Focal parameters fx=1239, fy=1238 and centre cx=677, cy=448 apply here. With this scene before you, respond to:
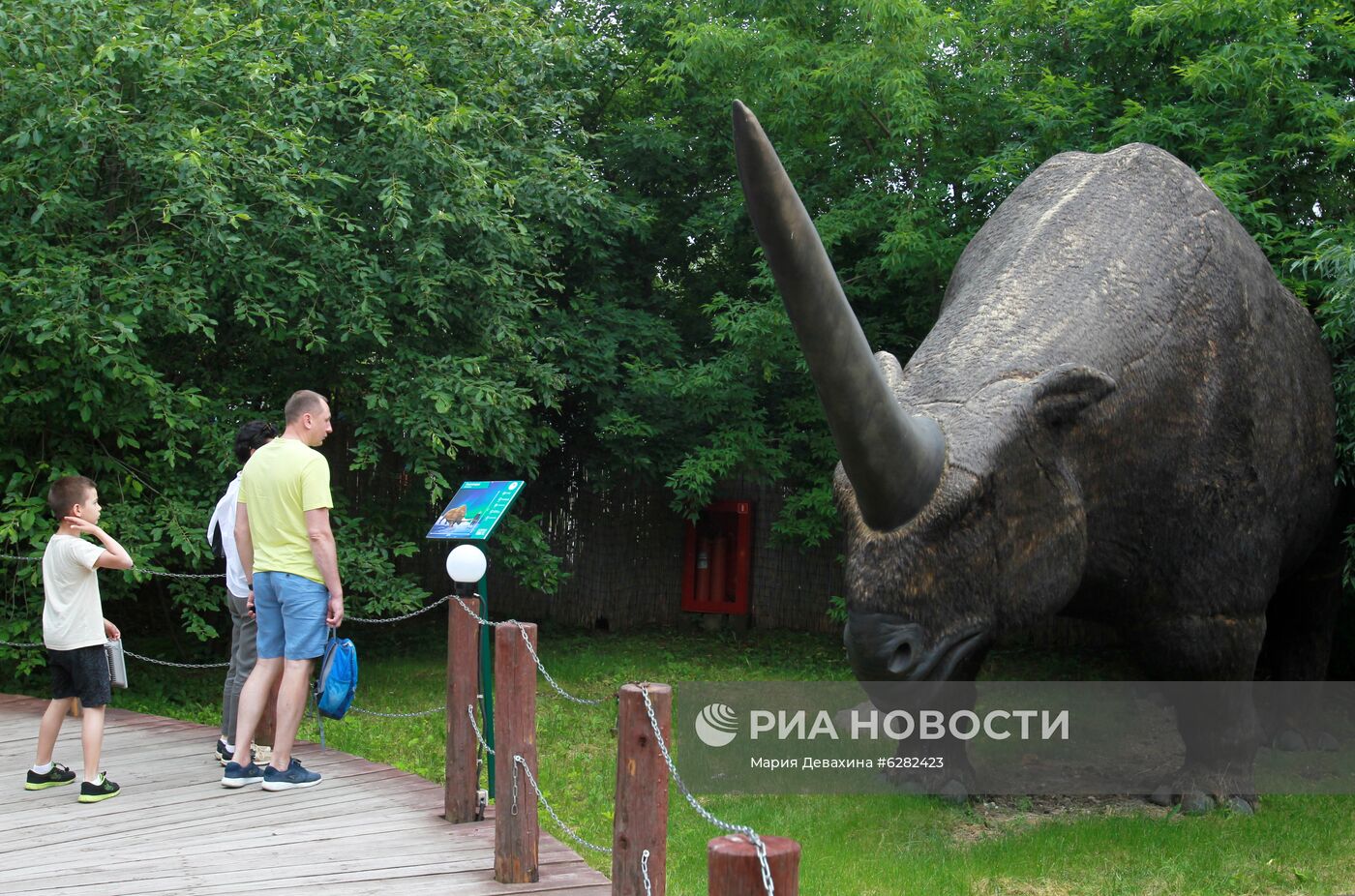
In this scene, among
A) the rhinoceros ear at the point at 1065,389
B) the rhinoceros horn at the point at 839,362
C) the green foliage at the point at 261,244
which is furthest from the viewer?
the green foliage at the point at 261,244

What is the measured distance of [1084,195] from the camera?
6.55m

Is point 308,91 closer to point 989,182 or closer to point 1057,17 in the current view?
point 989,182

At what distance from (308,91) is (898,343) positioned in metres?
5.23

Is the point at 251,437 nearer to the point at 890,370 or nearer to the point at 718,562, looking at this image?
the point at 890,370

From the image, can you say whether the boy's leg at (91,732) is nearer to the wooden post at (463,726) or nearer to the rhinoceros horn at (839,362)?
the wooden post at (463,726)

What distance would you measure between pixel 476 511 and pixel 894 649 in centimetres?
201

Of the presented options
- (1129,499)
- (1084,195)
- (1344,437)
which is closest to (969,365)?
(1129,499)

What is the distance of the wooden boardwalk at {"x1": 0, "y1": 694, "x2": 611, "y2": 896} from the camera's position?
176 inches

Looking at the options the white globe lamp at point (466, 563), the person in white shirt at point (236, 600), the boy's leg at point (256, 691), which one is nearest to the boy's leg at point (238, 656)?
the person in white shirt at point (236, 600)

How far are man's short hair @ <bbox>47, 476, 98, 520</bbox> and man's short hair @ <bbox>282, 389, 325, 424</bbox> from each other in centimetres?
90

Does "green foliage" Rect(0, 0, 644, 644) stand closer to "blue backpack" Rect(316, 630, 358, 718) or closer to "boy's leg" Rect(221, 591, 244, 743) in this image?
"boy's leg" Rect(221, 591, 244, 743)

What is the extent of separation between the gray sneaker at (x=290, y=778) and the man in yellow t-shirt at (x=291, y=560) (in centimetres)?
26

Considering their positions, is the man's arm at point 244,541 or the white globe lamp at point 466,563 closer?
the white globe lamp at point 466,563

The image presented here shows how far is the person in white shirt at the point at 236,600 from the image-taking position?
19.6ft
